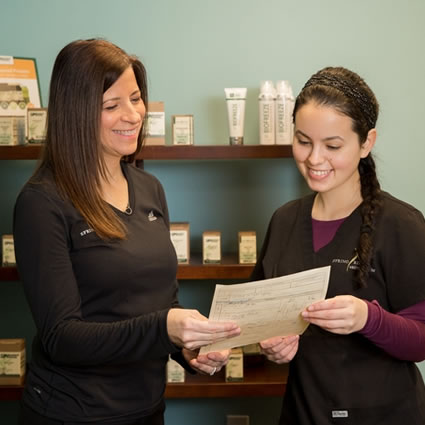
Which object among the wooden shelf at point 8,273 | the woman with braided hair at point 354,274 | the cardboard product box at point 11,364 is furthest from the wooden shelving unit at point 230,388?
the woman with braided hair at point 354,274

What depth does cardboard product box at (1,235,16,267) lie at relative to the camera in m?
2.43

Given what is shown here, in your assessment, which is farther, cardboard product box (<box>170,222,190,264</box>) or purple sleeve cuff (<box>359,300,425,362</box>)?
cardboard product box (<box>170,222,190,264</box>)

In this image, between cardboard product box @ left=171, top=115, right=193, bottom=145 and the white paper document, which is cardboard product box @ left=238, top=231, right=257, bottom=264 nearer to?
cardboard product box @ left=171, top=115, right=193, bottom=145

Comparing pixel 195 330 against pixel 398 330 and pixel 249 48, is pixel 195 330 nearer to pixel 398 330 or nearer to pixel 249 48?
pixel 398 330

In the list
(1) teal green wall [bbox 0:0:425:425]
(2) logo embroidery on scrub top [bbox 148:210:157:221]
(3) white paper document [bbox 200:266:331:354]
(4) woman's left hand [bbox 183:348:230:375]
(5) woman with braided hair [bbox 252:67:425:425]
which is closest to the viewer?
(3) white paper document [bbox 200:266:331:354]

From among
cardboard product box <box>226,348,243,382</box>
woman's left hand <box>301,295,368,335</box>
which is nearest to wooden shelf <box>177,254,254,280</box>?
cardboard product box <box>226,348,243,382</box>

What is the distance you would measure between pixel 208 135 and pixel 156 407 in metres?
1.40

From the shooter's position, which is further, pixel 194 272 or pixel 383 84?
pixel 383 84

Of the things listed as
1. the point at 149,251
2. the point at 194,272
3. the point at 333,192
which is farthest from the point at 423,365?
the point at 149,251

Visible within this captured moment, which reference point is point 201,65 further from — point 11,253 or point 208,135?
point 11,253

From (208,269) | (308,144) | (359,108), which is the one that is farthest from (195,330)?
Result: (208,269)

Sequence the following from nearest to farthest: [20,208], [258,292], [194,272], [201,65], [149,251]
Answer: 1. [258,292]
2. [20,208]
3. [149,251]
4. [194,272]
5. [201,65]

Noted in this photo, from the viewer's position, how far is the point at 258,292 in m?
1.30

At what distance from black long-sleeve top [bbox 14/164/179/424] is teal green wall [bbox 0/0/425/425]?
116cm
